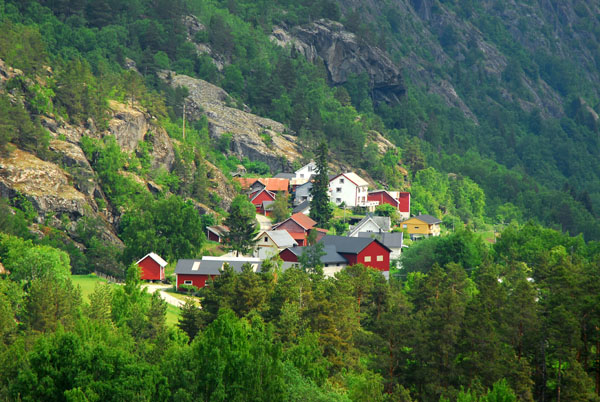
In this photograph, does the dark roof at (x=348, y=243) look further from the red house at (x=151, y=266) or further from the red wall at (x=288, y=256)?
the red house at (x=151, y=266)

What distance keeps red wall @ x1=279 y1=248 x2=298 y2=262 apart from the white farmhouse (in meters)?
24.1

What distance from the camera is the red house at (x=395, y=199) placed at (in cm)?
10038

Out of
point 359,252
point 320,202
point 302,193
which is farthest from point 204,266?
point 302,193

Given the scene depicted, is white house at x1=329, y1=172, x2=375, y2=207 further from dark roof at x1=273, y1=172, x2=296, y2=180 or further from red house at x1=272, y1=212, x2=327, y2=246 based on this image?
red house at x1=272, y1=212, x2=327, y2=246

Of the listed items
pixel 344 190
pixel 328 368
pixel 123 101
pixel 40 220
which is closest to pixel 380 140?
pixel 344 190

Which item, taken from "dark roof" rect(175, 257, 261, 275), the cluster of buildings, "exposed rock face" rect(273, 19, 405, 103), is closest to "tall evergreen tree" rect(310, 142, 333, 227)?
the cluster of buildings

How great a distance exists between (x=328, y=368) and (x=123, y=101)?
5364 cm

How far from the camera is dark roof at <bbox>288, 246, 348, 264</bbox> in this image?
72875mm

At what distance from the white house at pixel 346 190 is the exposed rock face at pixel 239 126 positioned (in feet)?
31.1

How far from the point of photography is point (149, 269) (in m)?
66.4

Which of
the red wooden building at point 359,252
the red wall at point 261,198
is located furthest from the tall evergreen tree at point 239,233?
the red wall at point 261,198

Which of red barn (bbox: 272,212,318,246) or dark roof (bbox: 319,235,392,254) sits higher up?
red barn (bbox: 272,212,318,246)

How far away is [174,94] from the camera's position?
10544 cm

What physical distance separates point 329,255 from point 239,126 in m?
38.0
